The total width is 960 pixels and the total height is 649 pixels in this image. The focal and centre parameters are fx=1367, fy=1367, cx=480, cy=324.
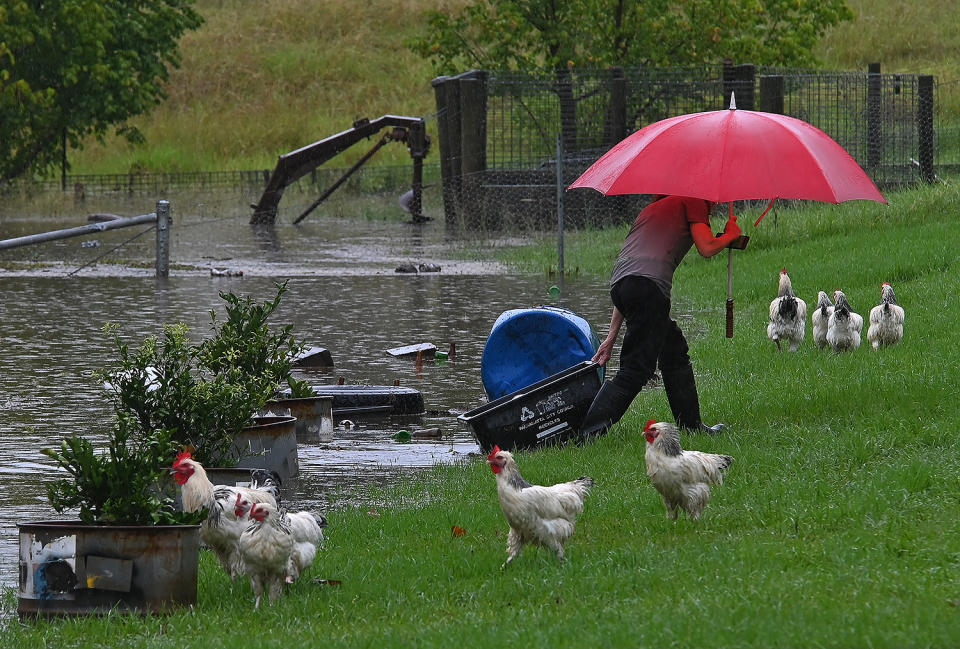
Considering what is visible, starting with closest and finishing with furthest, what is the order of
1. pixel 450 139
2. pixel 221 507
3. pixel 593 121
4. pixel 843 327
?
pixel 221 507
pixel 843 327
pixel 593 121
pixel 450 139

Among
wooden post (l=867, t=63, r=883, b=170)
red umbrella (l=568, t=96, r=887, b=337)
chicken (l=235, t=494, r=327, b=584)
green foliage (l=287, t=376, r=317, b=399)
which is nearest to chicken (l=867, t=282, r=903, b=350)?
red umbrella (l=568, t=96, r=887, b=337)

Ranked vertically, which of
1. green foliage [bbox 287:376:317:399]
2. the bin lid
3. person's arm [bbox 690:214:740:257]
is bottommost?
green foliage [bbox 287:376:317:399]

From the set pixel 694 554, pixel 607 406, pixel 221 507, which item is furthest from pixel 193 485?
pixel 607 406

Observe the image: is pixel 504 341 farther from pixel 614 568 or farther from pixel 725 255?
pixel 725 255

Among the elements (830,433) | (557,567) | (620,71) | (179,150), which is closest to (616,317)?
(830,433)

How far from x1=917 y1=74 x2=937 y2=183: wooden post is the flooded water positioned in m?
9.65

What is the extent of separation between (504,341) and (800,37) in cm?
2852

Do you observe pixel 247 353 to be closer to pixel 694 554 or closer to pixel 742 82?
pixel 694 554

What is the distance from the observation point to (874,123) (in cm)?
2762

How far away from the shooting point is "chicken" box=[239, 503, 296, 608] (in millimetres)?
6141

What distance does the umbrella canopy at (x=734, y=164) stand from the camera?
29.6 ft

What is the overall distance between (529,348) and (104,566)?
5.65 meters

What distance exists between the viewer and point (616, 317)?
9.67 m

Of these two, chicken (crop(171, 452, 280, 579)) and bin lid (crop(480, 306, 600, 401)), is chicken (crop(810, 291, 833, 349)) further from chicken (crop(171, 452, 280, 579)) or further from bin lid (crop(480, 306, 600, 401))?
chicken (crop(171, 452, 280, 579))
